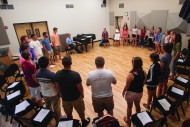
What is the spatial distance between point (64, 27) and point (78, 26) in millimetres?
1034

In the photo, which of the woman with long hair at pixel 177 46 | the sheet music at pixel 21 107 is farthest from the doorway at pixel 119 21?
the sheet music at pixel 21 107

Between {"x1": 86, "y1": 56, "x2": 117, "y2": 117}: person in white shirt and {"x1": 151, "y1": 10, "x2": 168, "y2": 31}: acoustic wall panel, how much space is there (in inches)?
259

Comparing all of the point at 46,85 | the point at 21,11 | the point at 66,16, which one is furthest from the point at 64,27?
the point at 46,85

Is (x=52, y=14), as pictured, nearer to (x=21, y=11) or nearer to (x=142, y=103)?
(x=21, y=11)

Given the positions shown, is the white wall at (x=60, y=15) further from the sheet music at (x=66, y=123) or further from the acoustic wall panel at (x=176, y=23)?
the sheet music at (x=66, y=123)

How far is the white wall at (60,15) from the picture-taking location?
710 centimetres

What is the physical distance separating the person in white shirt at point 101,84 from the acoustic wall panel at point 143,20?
279 inches

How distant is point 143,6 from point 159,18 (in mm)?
1321

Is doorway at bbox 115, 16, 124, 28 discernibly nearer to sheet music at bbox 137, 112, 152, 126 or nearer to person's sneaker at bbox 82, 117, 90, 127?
person's sneaker at bbox 82, 117, 90, 127

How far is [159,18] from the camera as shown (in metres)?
7.54

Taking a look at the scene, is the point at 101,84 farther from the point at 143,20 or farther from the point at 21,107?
the point at 143,20

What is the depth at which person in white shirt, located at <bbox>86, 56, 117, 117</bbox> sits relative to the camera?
2.22 meters

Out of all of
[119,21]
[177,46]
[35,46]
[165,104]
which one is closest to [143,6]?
[119,21]

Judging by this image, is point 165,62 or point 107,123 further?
point 165,62
